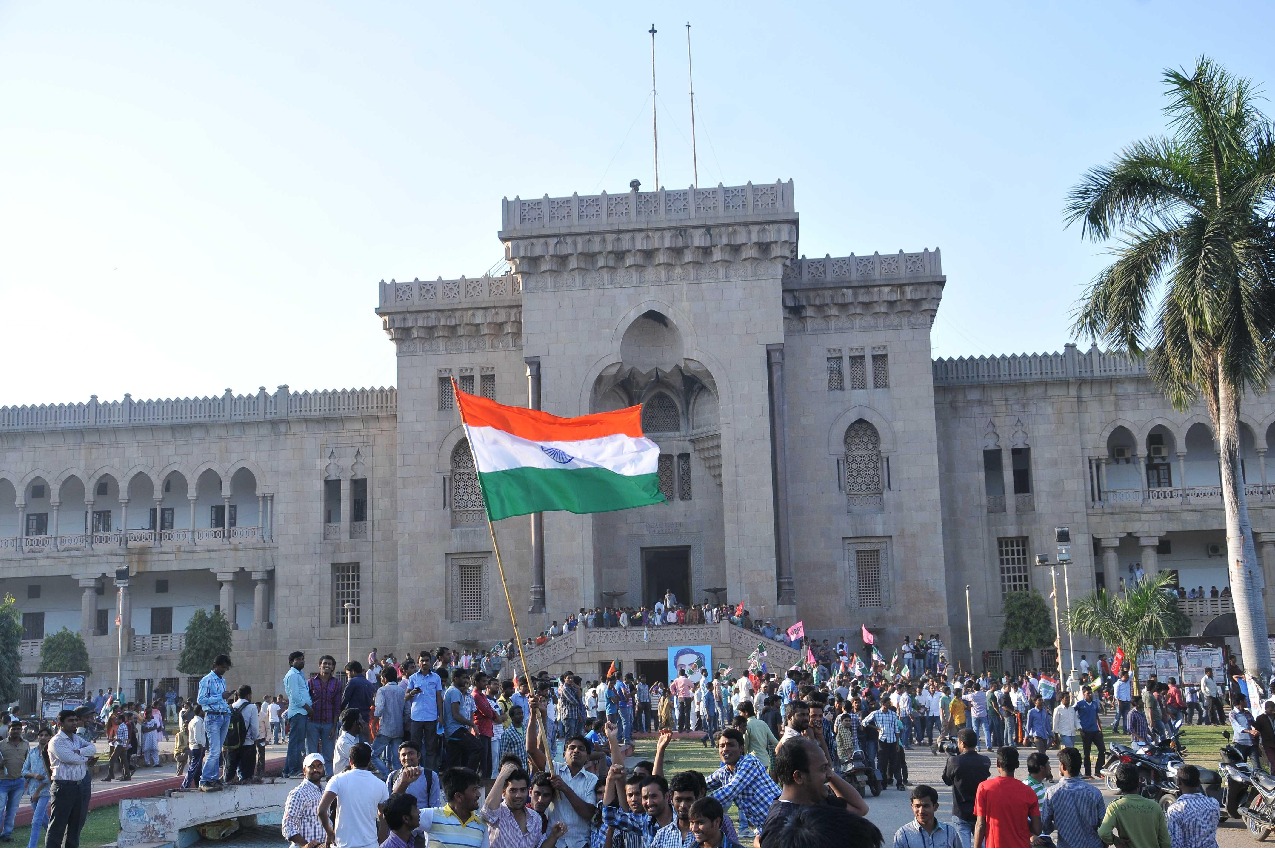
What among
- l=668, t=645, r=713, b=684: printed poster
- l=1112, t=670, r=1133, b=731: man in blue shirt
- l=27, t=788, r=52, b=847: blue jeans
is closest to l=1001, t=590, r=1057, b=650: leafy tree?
l=1112, t=670, r=1133, b=731: man in blue shirt

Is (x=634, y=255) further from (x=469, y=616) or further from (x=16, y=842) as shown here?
(x=16, y=842)

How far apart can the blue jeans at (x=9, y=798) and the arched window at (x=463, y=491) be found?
2500 centimetres

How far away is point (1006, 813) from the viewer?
9.74 m

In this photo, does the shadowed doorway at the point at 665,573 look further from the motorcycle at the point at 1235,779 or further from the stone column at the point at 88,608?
the motorcycle at the point at 1235,779

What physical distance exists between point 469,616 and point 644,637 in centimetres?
778

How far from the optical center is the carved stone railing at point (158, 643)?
144 feet

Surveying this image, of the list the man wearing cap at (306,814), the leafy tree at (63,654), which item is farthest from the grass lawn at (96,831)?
the leafy tree at (63,654)

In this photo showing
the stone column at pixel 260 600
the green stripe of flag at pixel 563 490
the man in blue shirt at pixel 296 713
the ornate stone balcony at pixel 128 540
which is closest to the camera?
the green stripe of flag at pixel 563 490

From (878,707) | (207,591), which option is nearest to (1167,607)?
(878,707)

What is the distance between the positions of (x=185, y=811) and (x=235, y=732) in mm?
1845

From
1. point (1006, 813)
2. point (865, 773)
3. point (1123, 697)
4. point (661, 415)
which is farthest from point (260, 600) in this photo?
point (1006, 813)

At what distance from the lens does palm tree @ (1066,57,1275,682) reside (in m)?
21.8

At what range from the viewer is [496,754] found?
17203mm

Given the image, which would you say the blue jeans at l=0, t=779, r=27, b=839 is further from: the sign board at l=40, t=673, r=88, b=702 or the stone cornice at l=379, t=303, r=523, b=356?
the stone cornice at l=379, t=303, r=523, b=356
